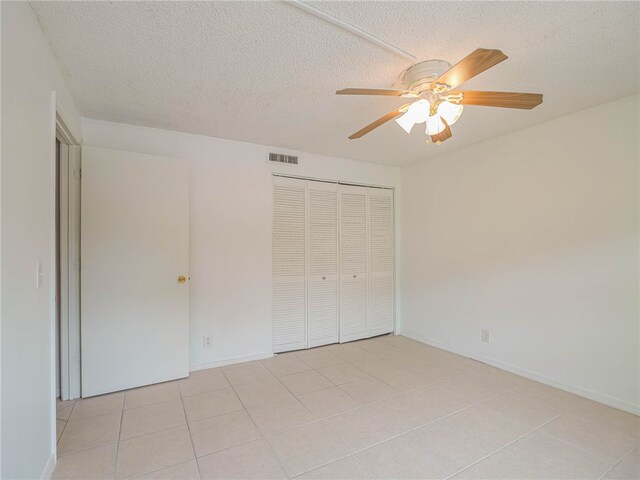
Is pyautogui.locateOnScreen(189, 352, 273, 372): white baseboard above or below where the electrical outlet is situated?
below

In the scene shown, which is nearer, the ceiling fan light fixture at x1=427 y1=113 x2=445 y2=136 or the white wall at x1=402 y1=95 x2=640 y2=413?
the ceiling fan light fixture at x1=427 y1=113 x2=445 y2=136

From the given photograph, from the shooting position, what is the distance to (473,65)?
138cm

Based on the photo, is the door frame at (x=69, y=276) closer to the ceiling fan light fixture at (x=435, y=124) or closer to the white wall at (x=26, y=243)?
the white wall at (x=26, y=243)

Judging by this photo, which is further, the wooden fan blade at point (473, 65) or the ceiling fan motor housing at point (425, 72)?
the ceiling fan motor housing at point (425, 72)

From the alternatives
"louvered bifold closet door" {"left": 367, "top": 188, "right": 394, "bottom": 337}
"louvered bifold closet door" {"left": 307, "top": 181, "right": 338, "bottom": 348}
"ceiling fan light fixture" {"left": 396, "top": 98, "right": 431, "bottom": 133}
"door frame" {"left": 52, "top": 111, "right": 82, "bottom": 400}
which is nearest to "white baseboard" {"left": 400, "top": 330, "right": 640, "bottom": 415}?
"louvered bifold closet door" {"left": 367, "top": 188, "right": 394, "bottom": 337}

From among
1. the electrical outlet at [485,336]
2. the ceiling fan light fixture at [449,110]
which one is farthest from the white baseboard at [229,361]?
the ceiling fan light fixture at [449,110]

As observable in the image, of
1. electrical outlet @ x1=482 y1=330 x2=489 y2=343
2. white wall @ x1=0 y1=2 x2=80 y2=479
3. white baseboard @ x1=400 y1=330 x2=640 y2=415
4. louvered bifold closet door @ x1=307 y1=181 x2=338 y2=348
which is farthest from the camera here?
louvered bifold closet door @ x1=307 y1=181 x2=338 y2=348

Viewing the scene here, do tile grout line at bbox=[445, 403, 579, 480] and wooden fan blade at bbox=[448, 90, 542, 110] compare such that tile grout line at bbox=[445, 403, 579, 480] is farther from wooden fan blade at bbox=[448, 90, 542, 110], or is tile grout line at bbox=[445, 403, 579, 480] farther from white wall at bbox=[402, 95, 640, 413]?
wooden fan blade at bbox=[448, 90, 542, 110]

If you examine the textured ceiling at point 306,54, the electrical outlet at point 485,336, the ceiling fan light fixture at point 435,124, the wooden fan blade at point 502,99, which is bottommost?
the electrical outlet at point 485,336

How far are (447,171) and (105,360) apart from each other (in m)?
3.95

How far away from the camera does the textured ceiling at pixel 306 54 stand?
4.75 ft

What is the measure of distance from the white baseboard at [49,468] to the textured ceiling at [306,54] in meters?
2.25

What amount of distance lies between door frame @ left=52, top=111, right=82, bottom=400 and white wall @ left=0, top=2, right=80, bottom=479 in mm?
881

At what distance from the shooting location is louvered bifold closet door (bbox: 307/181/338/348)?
3680mm
